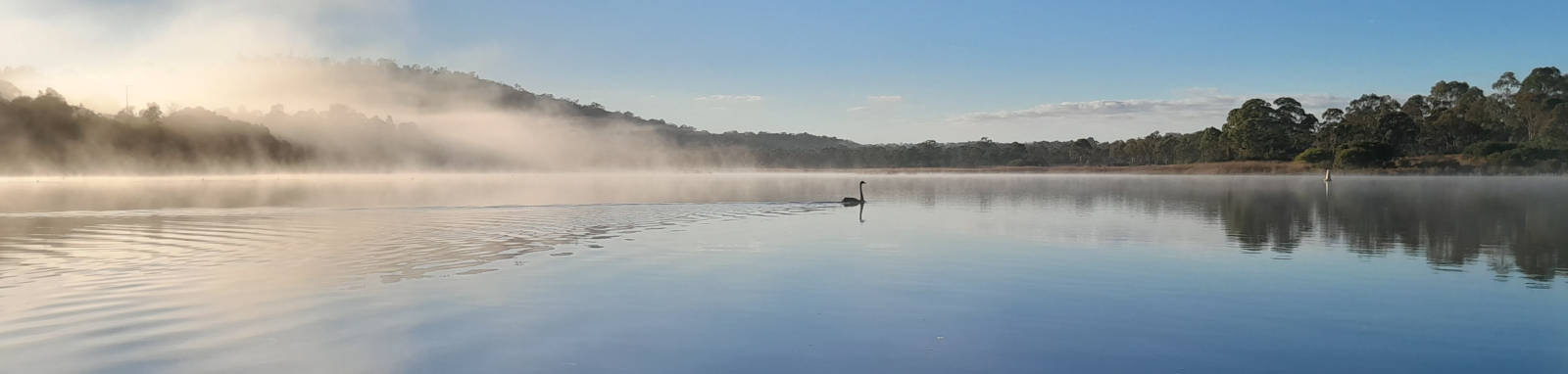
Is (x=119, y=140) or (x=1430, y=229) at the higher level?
(x=119, y=140)

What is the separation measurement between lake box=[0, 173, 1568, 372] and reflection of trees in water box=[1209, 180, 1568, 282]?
0.20 metres

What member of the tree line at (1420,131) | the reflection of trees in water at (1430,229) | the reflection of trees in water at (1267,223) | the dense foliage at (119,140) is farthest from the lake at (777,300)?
the dense foliage at (119,140)

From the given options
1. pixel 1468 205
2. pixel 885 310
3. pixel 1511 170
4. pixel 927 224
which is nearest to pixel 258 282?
pixel 885 310

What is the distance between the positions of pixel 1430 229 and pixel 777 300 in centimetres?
2197

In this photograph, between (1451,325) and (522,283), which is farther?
(522,283)

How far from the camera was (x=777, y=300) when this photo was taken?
41.0ft

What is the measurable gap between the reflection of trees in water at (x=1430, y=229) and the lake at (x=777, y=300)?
20 cm

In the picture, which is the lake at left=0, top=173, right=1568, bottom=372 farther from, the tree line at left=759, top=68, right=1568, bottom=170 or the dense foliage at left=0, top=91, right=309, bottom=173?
the dense foliage at left=0, top=91, right=309, bottom=173

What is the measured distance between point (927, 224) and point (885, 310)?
54.0 ft

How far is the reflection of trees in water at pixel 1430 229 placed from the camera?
59.4 ft

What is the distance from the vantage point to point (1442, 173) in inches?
4542

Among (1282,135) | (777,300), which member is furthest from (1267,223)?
(1282,135)

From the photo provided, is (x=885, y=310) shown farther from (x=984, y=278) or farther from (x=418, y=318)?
(x=418, y=318)

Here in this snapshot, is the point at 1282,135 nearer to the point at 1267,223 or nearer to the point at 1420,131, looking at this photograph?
the point at 1420,131
